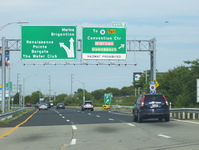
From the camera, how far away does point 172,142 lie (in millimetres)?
14594

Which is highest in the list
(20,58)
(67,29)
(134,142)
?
(67,29)

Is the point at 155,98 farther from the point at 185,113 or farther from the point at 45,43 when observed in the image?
the point at 45,43

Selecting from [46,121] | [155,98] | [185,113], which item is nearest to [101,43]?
[185,113]

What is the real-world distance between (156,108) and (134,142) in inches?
452

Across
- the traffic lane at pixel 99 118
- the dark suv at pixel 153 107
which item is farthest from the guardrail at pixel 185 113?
the dark suv at pixel 153 107

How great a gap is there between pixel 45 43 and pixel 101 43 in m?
5.28

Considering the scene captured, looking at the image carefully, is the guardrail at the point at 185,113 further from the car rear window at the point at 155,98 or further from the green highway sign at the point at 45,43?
the green highway sign at the point at 45,43

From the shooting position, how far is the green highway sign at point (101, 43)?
42.2 metres

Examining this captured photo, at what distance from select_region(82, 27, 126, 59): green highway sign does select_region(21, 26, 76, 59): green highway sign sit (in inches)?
61.2

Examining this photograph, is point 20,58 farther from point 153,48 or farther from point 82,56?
point 153,48

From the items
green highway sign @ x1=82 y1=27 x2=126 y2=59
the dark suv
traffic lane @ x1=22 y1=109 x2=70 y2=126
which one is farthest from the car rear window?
green highway sign @ x1=82 y1=27 x2=126 y2=59

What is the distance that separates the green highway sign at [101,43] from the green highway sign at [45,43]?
1.55 m

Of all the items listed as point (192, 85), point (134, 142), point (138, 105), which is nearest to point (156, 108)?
point (138, 105)

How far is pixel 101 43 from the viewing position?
4219cm
